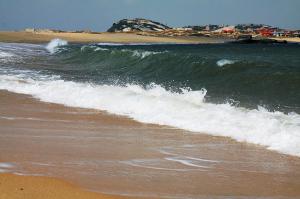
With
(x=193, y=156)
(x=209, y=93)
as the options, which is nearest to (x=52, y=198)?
(x=193, y=156)

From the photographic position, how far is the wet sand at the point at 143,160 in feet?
19.0

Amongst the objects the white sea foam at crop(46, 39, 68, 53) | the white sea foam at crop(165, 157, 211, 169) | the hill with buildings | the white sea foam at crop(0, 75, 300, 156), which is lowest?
the white sea foam at crop(165, 157, 211, 169)

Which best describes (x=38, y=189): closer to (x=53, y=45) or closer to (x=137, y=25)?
(x=53, y=45)

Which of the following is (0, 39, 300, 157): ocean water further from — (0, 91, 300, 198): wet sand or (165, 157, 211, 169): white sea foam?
(165, 157, 211, 169): white sea foam

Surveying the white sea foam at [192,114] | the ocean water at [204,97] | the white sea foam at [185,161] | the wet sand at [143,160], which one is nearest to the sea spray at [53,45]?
the ocean water at [204,97]

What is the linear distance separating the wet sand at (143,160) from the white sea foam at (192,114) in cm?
45

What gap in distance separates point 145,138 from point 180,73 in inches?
589

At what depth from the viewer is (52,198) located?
505cm

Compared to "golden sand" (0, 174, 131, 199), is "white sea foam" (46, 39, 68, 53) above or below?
above

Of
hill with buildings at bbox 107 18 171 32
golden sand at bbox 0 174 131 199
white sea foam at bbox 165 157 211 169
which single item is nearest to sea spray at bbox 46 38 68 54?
white sea foam at bbox 165 157 211 169

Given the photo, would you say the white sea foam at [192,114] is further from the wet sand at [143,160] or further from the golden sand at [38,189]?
the golden sand at [38,189]

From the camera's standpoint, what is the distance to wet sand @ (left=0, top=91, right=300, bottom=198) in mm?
5797

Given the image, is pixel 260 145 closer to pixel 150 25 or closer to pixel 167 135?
pixel 167 135

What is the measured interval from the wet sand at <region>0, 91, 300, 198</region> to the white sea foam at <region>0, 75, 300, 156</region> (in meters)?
0.45
